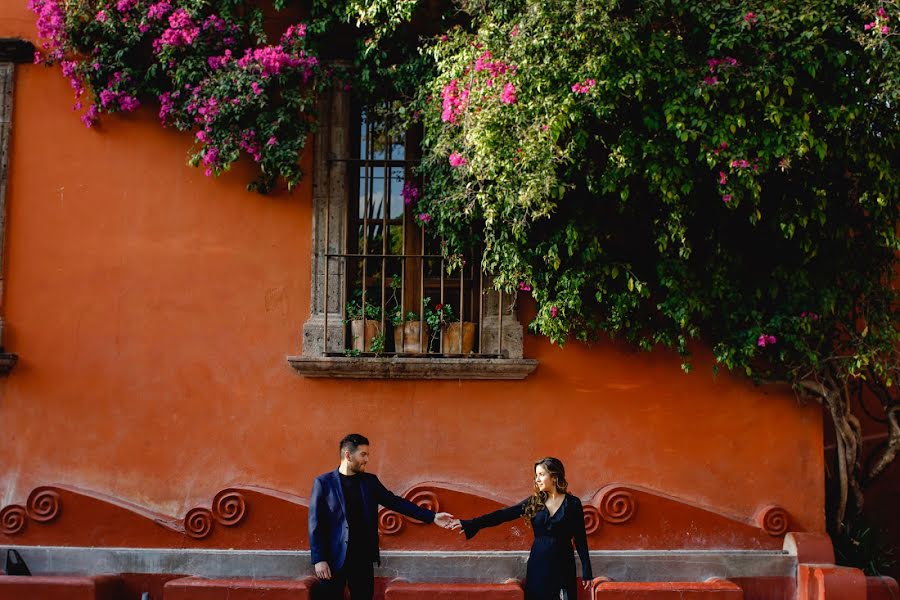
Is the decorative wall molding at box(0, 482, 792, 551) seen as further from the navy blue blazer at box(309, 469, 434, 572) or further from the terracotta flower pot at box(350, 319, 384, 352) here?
the navy blue blazer at box(309, 469, 434, 572)

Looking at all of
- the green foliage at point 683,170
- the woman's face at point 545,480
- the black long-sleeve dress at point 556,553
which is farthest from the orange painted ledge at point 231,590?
the green foliage at point 683,170

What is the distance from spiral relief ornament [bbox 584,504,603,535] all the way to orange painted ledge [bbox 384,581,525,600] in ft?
2.66

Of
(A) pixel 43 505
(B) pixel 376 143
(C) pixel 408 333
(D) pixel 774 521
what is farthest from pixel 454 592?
(B) pixel 376 143

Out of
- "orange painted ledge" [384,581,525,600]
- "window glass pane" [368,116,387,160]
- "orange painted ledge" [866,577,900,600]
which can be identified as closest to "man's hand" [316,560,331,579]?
"orange painted ledge" [384,581,525,600]

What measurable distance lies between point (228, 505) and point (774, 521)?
4.16 m

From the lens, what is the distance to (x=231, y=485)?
26.4 ft

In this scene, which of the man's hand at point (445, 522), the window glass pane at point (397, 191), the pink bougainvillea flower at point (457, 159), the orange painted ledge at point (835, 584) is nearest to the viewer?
the man's hand at point (445, 522)

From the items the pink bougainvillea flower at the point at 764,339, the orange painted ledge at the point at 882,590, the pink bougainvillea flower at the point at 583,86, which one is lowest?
the orange painted ledge at the point at 882,590

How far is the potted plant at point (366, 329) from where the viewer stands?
808 cm

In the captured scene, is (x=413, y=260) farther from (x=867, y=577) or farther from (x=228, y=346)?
(x=867, y=577)

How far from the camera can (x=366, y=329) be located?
8.10 meters

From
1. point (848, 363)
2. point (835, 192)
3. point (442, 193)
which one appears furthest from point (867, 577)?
point (442, 193)

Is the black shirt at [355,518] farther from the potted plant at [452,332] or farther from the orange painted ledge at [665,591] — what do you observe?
the orange painted ledge at [665,591]

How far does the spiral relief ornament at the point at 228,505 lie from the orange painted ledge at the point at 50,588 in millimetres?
978
